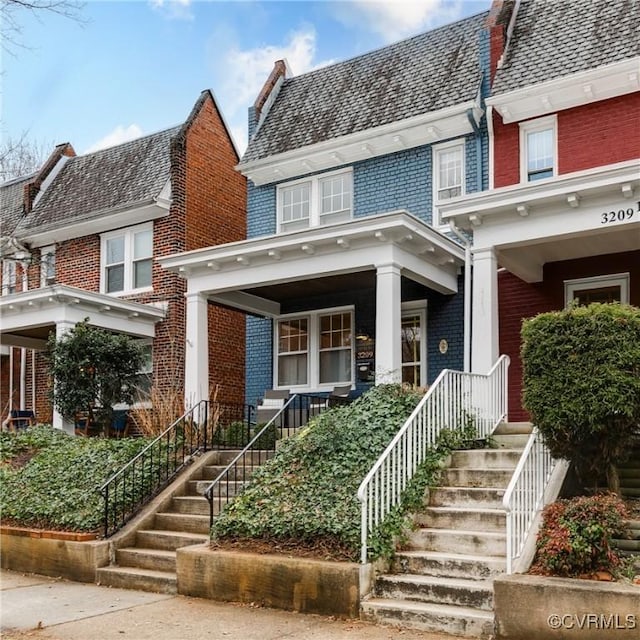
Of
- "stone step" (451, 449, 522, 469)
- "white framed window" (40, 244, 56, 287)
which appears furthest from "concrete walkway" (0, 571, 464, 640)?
"white framed window" (40, 244, 56, 287)

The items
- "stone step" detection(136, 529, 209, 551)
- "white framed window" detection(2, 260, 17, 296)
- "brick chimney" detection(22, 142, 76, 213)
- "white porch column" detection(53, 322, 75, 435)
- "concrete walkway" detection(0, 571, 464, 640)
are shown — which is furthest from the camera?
"brick chimney" detection(22, 142, 76, 213)

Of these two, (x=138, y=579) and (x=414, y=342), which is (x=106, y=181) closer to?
(x=414, y=342)

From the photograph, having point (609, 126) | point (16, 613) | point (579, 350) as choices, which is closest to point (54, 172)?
point (609, 126)

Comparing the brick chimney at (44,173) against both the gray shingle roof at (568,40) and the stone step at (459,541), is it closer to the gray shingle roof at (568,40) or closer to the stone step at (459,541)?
the gray shingle roof at (568,40)

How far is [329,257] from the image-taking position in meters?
12.2

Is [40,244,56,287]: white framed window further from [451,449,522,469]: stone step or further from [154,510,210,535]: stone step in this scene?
[451,449,522,469]: stone step

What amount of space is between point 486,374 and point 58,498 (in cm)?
588

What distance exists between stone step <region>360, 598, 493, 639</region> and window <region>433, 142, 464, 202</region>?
895 centimetres

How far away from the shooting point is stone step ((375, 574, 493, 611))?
6449 millimetres

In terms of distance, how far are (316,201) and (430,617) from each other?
1058 cm

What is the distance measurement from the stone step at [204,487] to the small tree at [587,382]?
13.4ft

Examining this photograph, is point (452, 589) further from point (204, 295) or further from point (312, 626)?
point (204, 295)

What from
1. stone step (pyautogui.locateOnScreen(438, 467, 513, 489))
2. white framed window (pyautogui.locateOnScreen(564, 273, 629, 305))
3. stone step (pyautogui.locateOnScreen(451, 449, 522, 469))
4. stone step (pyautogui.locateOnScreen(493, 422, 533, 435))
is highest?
white framed window (pyautogui.locateOnScreen(564, 273, 629, 305))

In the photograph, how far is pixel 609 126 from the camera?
41.3 ft
